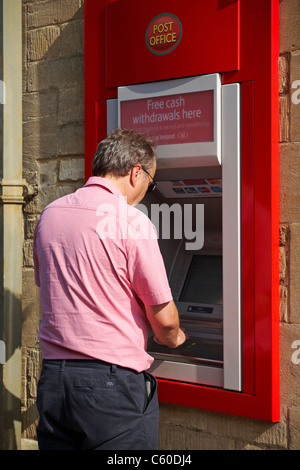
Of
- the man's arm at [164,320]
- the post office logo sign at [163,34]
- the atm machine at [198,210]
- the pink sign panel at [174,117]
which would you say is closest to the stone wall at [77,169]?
the atm machine at [198,210]

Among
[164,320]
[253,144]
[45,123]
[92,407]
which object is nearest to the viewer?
[92,407]

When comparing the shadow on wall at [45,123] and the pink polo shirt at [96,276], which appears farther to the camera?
the shadow on wall at [45,123]

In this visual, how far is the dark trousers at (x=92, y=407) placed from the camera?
6.60 feet

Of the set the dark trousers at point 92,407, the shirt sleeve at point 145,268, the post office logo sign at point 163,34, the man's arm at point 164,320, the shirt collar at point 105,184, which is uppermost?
the post office logo sign at point 163,34

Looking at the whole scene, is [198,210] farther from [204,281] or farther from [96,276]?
[96,276]

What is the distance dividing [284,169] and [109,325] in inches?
44.2

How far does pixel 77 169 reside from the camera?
3318 millimetres

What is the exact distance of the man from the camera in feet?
6.66

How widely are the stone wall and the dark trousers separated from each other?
81 cm

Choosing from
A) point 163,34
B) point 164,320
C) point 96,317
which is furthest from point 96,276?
point 163,34

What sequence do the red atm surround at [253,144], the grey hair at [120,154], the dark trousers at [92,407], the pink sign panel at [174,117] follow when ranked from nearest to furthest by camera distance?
the dark trousers at [92,407]
the grey hair at [120,154]
the red atm surround at [253,144]
the pink sign panel at [174,117]

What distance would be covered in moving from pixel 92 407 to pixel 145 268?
52 cm

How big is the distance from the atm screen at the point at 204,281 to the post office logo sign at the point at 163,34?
106 cm

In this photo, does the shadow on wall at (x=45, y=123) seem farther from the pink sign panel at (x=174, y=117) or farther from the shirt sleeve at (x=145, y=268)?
the shirt sleeve at (x=145, y=268)
